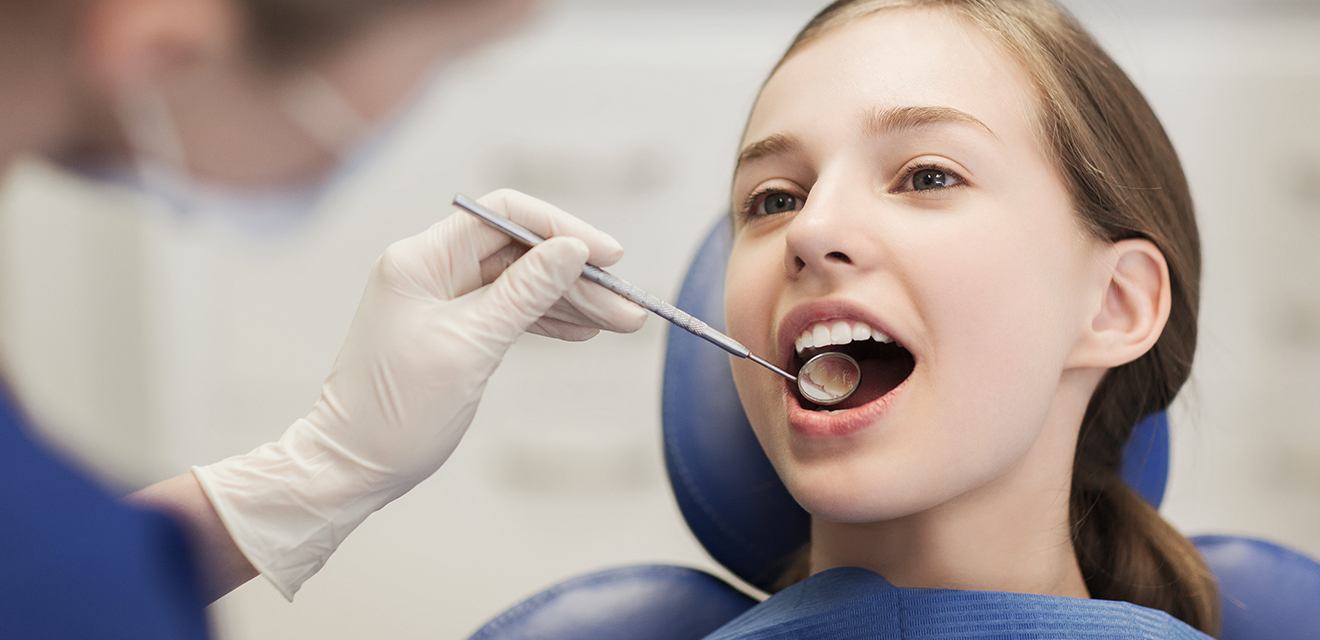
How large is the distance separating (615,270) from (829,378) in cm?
144

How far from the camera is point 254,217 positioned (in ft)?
3.03

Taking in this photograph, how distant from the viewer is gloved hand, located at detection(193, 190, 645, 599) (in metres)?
1.02

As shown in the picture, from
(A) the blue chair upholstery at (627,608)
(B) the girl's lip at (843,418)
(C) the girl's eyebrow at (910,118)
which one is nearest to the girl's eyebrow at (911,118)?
(C) the girl's eyebrow at (910,118)

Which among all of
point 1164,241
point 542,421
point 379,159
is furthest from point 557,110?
point 1164,241

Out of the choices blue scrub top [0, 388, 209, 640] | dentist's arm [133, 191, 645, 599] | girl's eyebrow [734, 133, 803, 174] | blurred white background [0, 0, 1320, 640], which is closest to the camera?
blue scrub top [0, 388, 209, 640]

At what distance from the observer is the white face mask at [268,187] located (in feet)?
2.63

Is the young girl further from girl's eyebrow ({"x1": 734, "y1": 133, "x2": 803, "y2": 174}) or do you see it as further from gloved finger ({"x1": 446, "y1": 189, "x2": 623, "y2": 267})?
gloved finger ({"x1": 446, "y1": 189, "x2": 623, "y2": 267})

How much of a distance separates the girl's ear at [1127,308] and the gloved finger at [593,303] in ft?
1.47

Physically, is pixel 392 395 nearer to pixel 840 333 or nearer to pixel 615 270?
pixel 840 333

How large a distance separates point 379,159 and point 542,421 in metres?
0.69

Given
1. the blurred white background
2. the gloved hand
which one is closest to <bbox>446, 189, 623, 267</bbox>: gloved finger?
the gloved hand

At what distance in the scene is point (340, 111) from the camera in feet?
2.68

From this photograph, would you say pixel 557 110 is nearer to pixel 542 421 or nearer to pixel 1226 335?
pixel 542 421

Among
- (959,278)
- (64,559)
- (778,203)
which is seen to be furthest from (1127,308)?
(64,559)
